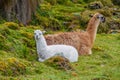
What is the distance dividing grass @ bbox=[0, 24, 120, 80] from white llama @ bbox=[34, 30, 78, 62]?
243mm

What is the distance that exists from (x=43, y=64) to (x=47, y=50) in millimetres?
1168

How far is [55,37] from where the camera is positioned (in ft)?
51.4

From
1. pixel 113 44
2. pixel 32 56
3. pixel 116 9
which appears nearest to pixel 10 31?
pixel 32 56

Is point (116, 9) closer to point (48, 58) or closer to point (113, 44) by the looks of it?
point (113, 44)

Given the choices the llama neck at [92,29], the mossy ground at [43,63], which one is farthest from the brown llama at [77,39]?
the mossy ground at [43,63]

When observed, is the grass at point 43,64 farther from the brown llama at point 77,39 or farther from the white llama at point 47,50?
the brown llama at point 77,39

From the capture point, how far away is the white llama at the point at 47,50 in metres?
13.8

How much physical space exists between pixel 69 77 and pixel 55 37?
4501 millimetres

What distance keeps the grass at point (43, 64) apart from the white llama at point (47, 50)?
0.80 ft

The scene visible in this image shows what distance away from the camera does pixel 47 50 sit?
45.5 feet

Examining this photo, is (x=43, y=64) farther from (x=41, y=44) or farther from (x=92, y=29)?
(x=92, y=29)

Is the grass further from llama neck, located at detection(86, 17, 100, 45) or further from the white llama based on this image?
llama neck, located at detection(86, 17, 100, 45)

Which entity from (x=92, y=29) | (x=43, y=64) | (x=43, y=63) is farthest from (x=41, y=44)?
(x=92, y=29)

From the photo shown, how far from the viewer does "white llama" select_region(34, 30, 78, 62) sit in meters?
13.8
